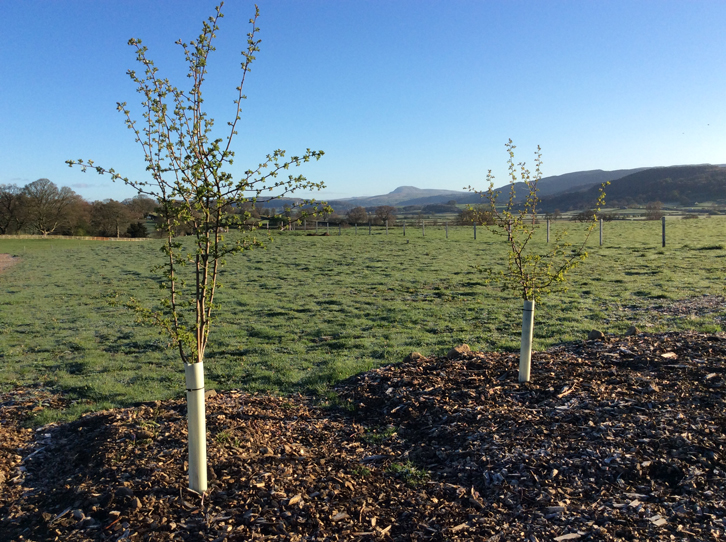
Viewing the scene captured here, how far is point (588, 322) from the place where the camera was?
32.7 feet

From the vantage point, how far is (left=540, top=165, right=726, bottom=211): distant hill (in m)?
109

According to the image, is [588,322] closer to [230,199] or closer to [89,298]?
[230,199]

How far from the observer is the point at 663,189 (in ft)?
393

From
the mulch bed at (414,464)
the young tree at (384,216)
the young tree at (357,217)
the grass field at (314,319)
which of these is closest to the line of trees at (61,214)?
the young tree at (357,217)

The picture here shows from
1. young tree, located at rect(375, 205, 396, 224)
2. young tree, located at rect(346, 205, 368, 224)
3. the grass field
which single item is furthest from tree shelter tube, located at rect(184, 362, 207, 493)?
young tree, located at rect(346, 205, 368, 224)

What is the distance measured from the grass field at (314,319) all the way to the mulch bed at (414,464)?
1.43 meters

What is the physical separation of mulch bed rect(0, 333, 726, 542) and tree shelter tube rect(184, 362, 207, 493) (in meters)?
0.11

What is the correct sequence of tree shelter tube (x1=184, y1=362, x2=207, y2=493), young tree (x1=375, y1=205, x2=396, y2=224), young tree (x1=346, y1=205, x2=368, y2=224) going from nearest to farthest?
tree shelter tube (x1=184, y1=362, x2=207, y2=493) < young tree (x1=375, y1=205, x2=396, y2=224) < young tree (x1=346, y1=205, x2=368, y2=224)

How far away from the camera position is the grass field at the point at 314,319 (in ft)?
25.1

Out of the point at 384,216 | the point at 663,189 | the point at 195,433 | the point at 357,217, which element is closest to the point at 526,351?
the point at 195,433

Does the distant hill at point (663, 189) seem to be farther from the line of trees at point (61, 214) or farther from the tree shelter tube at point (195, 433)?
the tree shelter tube at point (195, 433)

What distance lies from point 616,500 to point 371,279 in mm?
14870

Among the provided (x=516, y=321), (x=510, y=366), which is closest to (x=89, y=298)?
(x=516, y=321)

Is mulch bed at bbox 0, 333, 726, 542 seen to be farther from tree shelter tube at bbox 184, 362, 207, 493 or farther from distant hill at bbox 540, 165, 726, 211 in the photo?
distant hill at bbox 540, 165, 726, 211
